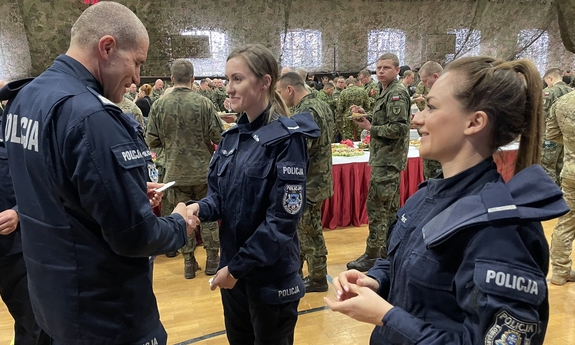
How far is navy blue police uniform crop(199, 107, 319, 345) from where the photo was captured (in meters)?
1.71

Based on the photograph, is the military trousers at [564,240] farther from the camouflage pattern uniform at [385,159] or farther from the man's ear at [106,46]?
the man's ear at [106,46]

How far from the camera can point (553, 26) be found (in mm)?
14734

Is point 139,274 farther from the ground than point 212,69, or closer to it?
closer to it

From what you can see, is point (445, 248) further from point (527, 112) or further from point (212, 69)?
point (212, 69)

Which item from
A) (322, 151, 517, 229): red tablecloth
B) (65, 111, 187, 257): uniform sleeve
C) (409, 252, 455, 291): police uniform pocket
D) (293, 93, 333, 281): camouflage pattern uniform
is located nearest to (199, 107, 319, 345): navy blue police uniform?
(65, 111, 187, 257): uniform sleeve

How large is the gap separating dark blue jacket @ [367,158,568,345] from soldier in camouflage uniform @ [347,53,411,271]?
2.79m

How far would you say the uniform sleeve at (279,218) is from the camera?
5.50 feet

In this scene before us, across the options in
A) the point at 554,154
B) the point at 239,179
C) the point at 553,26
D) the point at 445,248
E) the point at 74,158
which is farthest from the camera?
the point at 553,26

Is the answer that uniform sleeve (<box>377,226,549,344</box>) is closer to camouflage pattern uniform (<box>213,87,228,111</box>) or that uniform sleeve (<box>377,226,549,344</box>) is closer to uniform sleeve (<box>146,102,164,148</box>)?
uniform sleeve (<box>146,102,164,148</box>)

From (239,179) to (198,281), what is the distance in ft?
7.80

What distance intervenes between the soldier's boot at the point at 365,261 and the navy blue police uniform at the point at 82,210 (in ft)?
9.19

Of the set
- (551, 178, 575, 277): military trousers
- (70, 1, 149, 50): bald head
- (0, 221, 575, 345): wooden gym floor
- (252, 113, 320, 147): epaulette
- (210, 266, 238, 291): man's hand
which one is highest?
(70, 1, 149, 50): bald head

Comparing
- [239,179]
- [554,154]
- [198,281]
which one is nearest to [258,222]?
Result: [239,179]

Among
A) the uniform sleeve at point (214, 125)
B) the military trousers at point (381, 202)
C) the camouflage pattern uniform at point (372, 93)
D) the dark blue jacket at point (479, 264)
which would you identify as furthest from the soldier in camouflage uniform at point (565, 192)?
the camouflage pattern uniform at point (372, 93)
